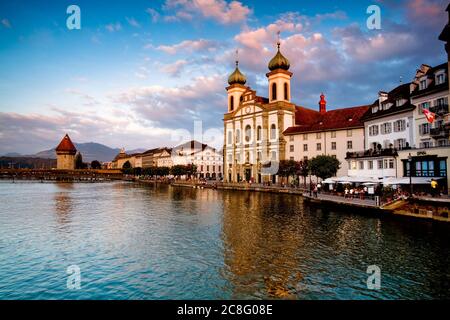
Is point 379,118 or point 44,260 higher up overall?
point 379,118

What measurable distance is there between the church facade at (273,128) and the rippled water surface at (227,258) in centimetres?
4101

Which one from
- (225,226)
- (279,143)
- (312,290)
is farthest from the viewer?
(279,143)

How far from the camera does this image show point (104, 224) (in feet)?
96.0

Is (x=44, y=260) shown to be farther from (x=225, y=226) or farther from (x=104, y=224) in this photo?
(x=225, y=226)

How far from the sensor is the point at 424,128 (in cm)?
3944

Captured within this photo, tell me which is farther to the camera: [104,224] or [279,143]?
[279,143]

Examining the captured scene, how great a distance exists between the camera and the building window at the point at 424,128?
3889 centimetres

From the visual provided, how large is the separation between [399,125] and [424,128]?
572cm

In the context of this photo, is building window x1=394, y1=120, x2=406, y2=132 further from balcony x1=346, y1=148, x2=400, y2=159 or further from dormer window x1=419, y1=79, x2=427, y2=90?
dormer window x1=419, y1=79, x2=427, y2=90

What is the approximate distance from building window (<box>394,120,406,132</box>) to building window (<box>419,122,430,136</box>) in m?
4.13

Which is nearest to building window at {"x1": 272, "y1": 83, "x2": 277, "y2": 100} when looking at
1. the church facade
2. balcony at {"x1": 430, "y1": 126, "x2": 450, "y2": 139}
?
the church facade

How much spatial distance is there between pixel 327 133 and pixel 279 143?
43.7 ft
